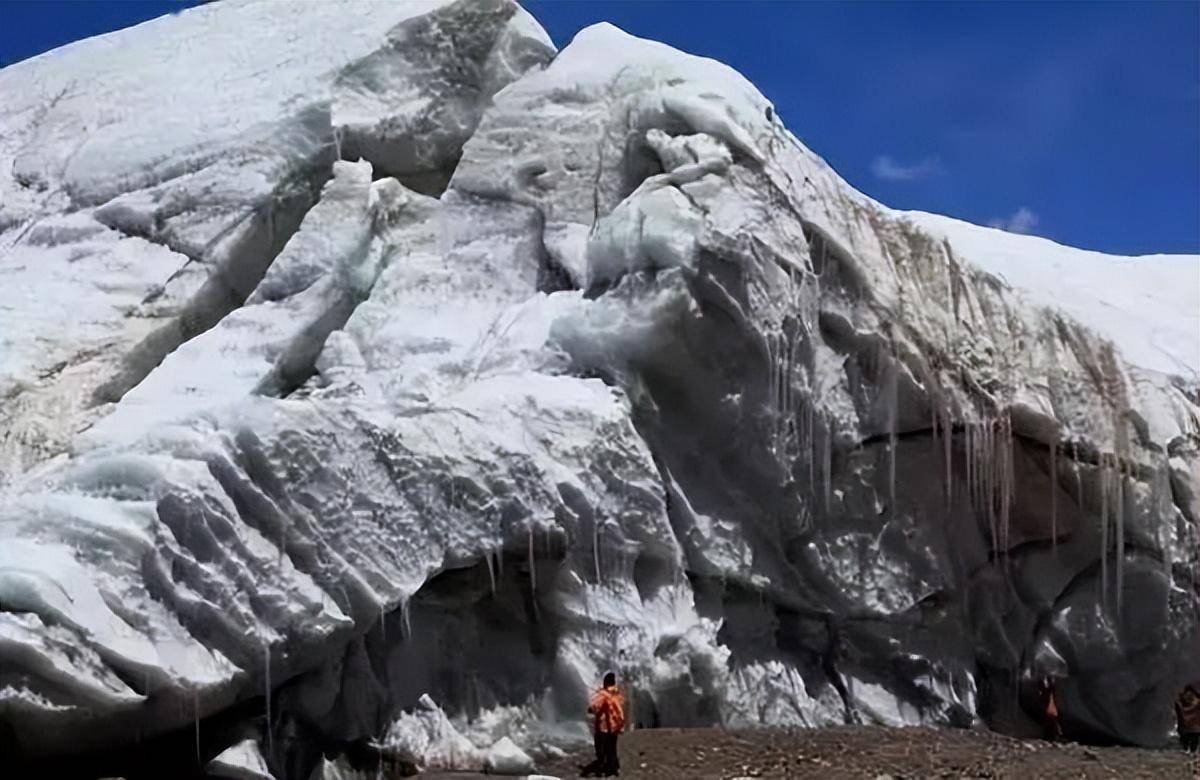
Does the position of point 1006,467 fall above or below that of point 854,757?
above

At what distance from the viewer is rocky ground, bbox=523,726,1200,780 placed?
11.7m

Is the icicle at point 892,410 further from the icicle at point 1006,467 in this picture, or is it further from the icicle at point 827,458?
the icicle at point 1006,467

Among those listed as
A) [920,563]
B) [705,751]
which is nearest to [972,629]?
[920,563]

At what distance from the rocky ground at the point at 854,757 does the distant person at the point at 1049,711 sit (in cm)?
108

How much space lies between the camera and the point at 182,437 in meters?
11.0

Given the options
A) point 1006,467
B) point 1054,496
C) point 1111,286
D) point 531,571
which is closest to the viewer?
point 531,571

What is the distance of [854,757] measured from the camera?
12.3 metres

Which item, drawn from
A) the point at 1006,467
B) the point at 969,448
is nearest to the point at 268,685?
the point at 969,448

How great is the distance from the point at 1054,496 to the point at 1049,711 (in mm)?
1989

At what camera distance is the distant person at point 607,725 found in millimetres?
11219

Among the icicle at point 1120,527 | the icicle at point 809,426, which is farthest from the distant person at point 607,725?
the icicle at point 1120,527

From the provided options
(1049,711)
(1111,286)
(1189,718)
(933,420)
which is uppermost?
(1111,286)

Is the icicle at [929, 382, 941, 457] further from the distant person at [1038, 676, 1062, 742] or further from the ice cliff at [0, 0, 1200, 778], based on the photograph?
the distant person at [1038, 676, 1062, 742]

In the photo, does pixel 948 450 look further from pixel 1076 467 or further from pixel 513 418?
pixel 513 418
